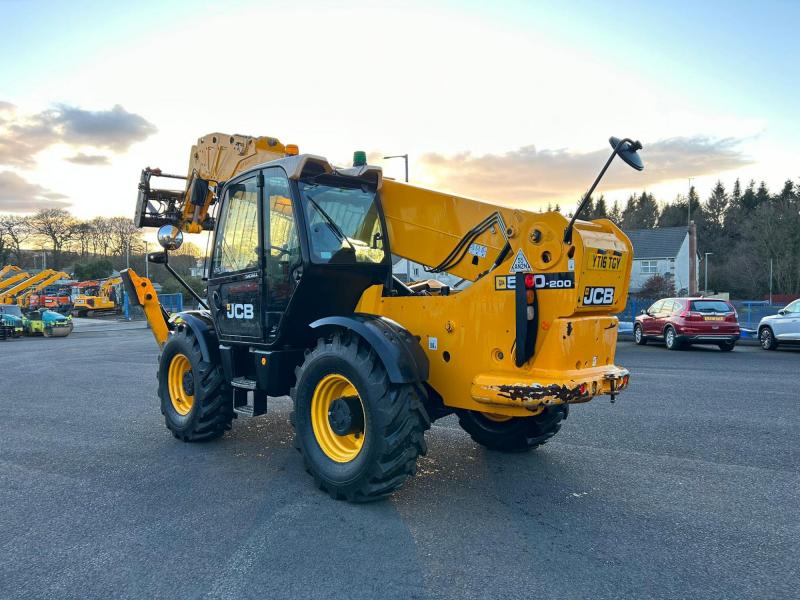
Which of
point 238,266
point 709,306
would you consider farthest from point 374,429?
point 709,306

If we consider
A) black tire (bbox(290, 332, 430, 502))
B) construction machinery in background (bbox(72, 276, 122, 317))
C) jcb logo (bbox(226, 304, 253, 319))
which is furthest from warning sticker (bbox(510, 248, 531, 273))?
construction machinery in background (bbox(72, 276, 122, 317))

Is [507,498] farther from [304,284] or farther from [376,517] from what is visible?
[304,284]

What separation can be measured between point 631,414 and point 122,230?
84332 mm

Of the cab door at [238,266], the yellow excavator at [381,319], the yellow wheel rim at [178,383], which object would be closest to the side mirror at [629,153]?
the yellow excavator at [381,319]

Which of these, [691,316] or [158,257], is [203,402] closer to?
[158,257]

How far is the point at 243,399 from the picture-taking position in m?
6.01

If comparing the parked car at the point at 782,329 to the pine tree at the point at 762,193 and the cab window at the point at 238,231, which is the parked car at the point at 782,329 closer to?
the cab window at the point at 238,231

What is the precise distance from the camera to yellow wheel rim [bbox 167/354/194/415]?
6.73m

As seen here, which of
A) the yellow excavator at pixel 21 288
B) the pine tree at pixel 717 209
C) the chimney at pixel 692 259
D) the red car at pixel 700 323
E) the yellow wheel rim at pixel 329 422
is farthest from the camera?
the pine tree at pixel 717 209

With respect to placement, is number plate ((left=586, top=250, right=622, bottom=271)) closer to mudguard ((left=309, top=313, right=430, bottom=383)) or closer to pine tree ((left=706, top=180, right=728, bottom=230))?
mudguard ((left=309, top=313, right=430, bottom=383))

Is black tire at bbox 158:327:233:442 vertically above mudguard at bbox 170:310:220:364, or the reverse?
mudguard at bbox 170:310:220:364

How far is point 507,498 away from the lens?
4695 millimetres

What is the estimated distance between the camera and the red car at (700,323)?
16.9 metres

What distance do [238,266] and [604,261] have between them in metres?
3.40
